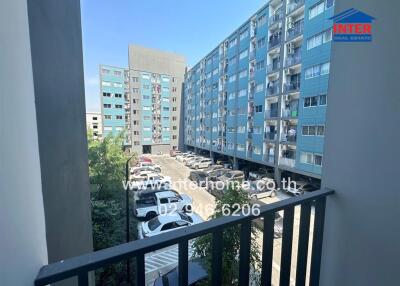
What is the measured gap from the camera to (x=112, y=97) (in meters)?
23.8

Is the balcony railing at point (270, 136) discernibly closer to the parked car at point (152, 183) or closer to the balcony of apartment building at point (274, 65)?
the balcony of apartment building at point (274, 65)

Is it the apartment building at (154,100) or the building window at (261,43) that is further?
the apartment building at (154,100)

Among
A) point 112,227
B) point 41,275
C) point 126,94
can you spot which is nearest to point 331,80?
point 41,275

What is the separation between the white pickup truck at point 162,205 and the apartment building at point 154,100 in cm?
1613

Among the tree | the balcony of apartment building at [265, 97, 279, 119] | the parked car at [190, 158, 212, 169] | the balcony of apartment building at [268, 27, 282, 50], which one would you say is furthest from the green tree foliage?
the balcony of apartment building at [268, 27, 282, 50]

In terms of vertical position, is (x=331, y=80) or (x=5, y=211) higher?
(x=331, y=80)

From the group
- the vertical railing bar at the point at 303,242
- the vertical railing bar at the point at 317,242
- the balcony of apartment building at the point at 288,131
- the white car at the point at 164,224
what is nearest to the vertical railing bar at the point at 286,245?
the vertical railing bar at the point at 303,242

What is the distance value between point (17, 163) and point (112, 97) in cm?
2541

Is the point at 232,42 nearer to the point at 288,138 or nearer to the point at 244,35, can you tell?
the point at 244,35

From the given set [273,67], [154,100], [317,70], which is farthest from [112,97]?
[317,70]

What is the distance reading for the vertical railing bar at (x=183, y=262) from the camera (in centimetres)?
70

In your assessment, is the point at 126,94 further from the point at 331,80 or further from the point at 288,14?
the point at 331,80

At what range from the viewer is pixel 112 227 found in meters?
5.23

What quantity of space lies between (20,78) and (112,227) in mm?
5408
